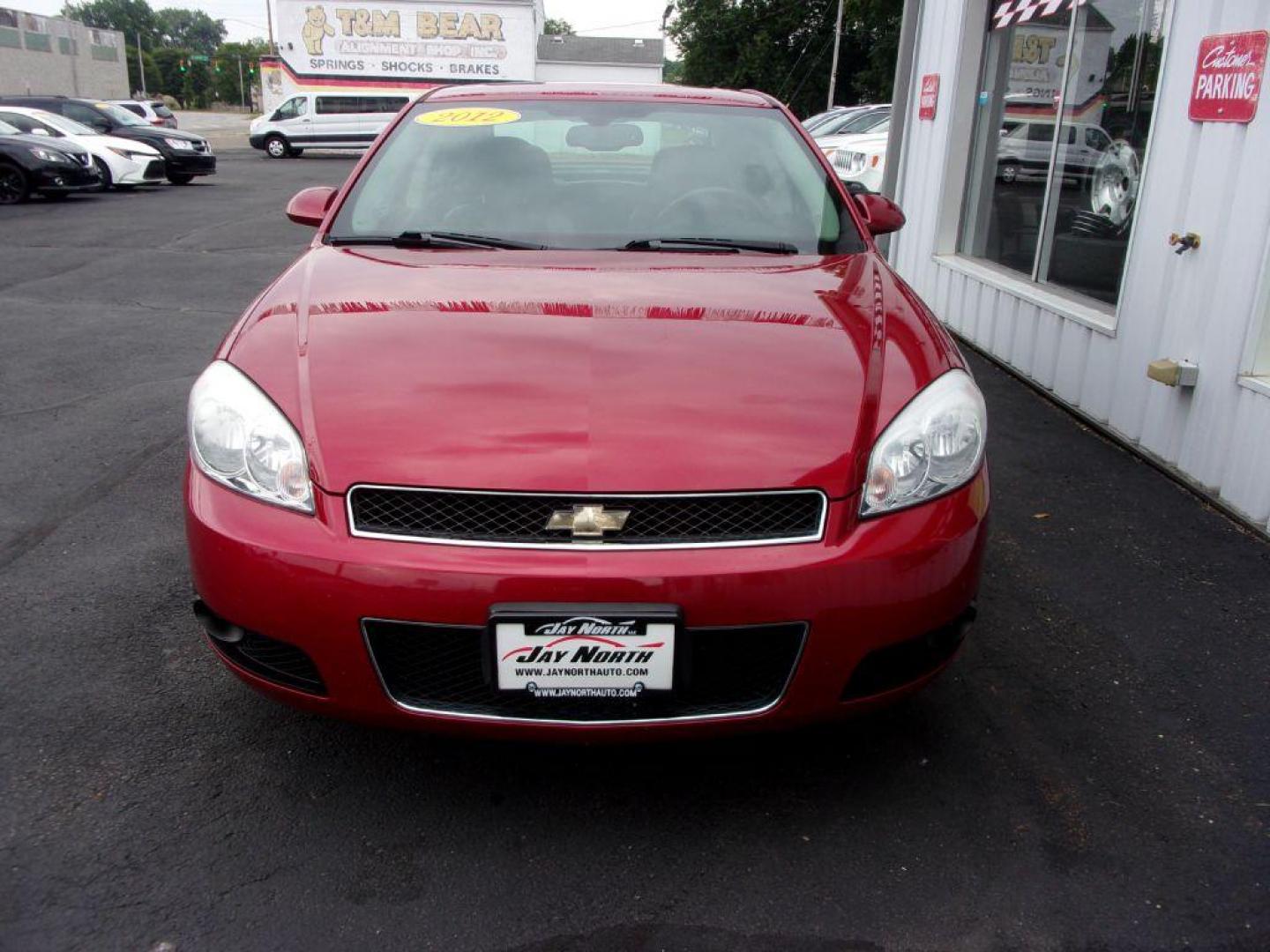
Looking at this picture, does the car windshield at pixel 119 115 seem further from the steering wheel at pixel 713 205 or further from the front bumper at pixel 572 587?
the front bumper at pixel 572 587

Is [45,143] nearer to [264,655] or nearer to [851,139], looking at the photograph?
[851,139]

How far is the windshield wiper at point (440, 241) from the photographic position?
120 inches

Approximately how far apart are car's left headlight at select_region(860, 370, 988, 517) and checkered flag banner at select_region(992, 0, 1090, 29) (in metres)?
5.29

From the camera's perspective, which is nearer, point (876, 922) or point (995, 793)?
point (876, 922)

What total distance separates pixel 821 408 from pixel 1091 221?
4698 mm

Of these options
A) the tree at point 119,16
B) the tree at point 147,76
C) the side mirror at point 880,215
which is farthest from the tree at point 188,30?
the side mirror at point 880,215

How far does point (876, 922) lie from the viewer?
2.03 metres

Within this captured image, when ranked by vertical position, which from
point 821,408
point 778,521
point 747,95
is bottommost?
point 778,521

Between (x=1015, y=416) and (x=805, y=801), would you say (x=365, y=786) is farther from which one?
(x=1015, y=416)

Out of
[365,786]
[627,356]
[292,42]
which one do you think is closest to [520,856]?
[365,786]

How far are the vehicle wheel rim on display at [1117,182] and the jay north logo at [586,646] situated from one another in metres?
4.54

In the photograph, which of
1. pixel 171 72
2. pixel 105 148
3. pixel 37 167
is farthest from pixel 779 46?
pixel 171 72

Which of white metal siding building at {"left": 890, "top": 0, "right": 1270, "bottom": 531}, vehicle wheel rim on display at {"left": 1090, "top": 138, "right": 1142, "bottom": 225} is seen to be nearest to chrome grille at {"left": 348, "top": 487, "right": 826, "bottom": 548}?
white metal siding building at {"left": 890, "top": 0, "right": 1270, "bottom": 531}

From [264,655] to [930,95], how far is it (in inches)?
283
